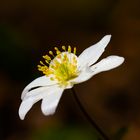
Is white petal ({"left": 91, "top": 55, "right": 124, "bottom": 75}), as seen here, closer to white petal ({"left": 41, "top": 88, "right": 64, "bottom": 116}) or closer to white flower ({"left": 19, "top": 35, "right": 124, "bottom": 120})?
white flower ({"left": 19, "top": 35, "right": 124, "bottom": 120})

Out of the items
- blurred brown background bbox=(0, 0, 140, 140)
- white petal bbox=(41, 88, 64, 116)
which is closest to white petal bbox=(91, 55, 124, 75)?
white petal bbox=(41, 88, 64, 116)

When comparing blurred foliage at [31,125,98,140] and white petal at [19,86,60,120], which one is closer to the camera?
white petal at [19,86,60,120]

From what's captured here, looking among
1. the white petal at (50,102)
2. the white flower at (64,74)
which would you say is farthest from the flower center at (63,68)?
the white petal at (50,102)

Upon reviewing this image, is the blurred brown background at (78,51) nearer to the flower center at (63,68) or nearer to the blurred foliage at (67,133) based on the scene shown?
the blurred foliage at (67,133)

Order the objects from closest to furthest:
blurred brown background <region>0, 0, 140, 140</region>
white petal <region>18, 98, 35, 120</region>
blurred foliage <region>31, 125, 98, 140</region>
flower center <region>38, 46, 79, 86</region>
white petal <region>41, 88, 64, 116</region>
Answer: white petal <region>41, 88, 64, 116</region>
white petal <region>18, 98, 35, 120</region>
flower center <region>38, 46, 79, 86</region>
blurred foliage <region>31, 125, 98, 140</region>
blurred brown background <region>0, 0, 140, 140</region>
